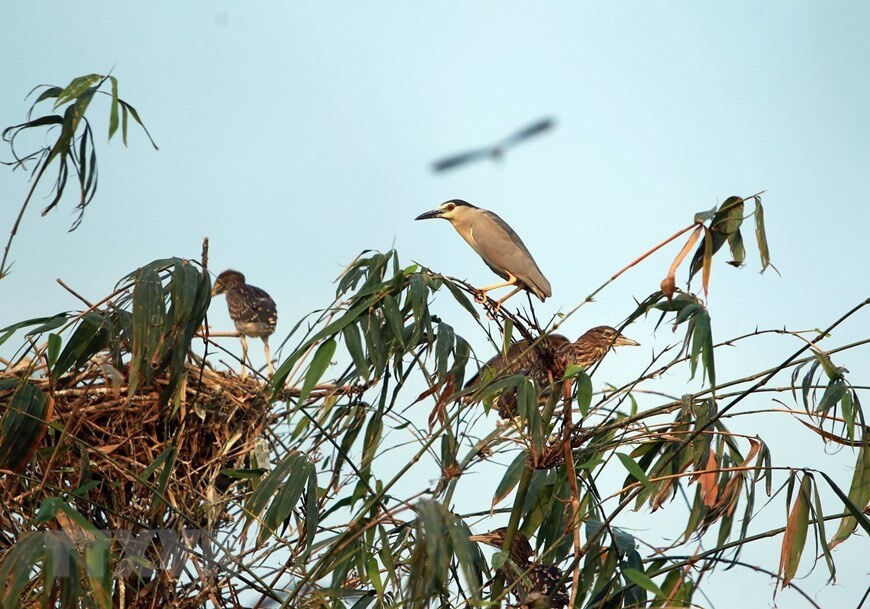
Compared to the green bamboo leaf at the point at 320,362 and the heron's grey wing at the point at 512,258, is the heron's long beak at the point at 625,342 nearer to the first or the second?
the heron's grey wing at the point at 512,258

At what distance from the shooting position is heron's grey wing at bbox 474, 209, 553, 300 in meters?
6.36

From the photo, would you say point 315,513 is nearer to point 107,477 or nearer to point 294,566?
point 294,566

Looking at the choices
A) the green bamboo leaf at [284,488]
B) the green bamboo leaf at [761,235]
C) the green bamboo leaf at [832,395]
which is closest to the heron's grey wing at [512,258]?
the green bamboo leaf at [832,395]

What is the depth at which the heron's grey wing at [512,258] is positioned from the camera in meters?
6.36

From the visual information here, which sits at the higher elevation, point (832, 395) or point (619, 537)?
point (832, 395)

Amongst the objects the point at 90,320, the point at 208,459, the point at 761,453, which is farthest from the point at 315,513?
the point at 208,459

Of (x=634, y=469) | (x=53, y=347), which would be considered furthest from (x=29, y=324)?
(x=634, y=469)

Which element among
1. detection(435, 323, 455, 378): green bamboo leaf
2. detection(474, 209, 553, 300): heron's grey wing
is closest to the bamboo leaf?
detection(435, 323, 455, 378): green bamboo leaf

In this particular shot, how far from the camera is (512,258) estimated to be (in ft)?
21.1

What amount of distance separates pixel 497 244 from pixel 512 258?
7.7 inches

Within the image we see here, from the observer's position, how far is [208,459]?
576cm

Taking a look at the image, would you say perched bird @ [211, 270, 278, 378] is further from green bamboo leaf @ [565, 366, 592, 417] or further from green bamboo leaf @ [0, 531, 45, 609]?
green bamboo leaf @ [0, 531, 45, 609]

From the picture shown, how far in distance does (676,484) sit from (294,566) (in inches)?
54.6

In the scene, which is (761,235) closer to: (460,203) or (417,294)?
(417,294)
